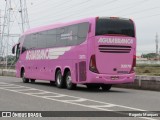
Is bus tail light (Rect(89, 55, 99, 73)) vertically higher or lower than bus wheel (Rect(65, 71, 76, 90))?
higher

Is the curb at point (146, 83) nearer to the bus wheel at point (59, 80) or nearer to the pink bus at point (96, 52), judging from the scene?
the pink bus at point (96, 52)

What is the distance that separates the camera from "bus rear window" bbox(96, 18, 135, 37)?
2136cm

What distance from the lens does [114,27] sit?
70.9 feet

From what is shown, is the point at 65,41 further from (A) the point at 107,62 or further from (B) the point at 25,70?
(B) the point at 25,70

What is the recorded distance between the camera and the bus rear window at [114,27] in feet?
70.1

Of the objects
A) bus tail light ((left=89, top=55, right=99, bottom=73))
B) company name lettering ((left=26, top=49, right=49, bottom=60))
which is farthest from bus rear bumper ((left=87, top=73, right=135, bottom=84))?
company name lettering ((left=26, top=49, right=49, bottom=60))

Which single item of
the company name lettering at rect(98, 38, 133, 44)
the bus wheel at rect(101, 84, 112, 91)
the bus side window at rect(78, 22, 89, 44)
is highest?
the bus side window at rect(78, 22, 89, 44)

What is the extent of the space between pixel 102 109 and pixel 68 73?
10171 mm

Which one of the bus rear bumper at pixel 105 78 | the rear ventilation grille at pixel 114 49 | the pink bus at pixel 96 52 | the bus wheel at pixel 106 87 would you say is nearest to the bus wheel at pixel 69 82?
the pink bus at pixel 96 52

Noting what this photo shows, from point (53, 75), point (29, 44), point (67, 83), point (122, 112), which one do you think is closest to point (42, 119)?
point (122, 112)

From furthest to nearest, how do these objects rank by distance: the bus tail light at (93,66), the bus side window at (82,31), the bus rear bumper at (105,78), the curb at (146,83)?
1. the curb at (146,83)
2. the bus side window at (82,31)
3. the bus tail light at (93,66)
4. the bus rear bumper at (105,78)

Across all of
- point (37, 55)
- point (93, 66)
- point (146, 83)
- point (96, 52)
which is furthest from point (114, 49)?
point (37, 55)

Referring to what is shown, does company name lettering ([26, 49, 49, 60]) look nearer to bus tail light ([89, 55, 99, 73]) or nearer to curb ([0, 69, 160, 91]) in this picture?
curb ([0, 69, 160, 91])

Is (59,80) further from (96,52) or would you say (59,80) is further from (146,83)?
(146,83)
